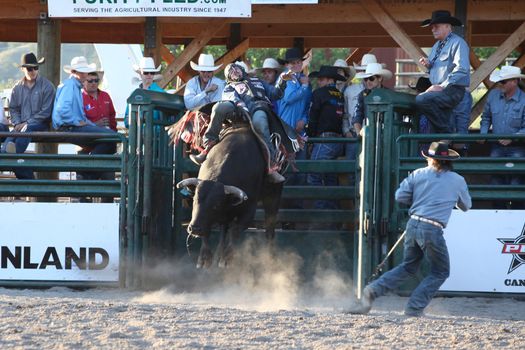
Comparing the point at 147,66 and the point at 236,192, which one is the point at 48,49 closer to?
the point at 147,66

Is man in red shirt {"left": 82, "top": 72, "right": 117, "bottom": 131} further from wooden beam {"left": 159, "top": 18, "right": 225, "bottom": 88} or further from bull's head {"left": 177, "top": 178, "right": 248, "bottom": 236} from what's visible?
bull's head {"left": 177, "top": 178, "right": 248, "bottom": 236}

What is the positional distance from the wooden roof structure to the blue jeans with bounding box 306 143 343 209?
1759mm

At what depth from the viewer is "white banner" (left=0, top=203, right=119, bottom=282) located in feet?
35.2

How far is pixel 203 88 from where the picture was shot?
11.6 metres

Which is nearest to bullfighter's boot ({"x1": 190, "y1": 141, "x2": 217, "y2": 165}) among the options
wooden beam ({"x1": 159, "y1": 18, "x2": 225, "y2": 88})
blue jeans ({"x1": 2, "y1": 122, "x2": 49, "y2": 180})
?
blue jeans ({"x1": 2, "y1": 122, "x2": 49, "y2": 180})

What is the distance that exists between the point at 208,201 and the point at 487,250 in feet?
9.04

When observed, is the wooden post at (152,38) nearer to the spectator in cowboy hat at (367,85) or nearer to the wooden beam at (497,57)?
the spectator in cowboy hat at (367,85)

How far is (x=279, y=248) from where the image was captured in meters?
11.0

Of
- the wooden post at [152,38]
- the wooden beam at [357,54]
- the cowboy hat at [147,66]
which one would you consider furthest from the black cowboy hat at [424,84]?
the wooden beam at [357,54]

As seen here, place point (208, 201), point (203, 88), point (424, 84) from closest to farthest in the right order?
point (208, 201) → point (424, 84) → point (203, 88)

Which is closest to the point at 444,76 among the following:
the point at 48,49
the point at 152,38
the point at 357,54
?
the point at 152,38

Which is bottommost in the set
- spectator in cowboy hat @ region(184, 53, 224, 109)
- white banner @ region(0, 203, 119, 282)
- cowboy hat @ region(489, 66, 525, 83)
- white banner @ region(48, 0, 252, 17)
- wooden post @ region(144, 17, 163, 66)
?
white banner @ region(0, 203, 119, 282)

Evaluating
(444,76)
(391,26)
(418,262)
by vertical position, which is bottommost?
(418,262)

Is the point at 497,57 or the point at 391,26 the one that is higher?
the point at 391,26
